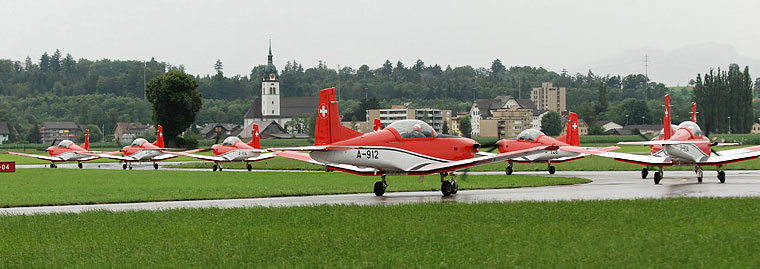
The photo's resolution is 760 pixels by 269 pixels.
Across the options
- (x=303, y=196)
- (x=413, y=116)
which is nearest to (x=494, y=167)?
(x=303, y=196)

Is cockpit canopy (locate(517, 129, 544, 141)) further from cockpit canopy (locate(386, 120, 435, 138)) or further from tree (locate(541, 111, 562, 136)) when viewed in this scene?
tree (locate(541, 111, 562, 136))

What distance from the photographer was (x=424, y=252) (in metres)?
11.0

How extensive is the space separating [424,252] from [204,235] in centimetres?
412

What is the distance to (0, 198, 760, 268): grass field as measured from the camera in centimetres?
1034

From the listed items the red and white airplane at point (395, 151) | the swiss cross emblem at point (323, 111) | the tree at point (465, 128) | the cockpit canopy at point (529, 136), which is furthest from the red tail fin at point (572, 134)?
the tree at point (465, 128)

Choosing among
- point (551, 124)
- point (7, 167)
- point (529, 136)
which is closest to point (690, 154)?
point (529, 136)

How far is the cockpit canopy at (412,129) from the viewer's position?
73.3ft

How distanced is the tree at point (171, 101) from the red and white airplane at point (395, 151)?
65.9m

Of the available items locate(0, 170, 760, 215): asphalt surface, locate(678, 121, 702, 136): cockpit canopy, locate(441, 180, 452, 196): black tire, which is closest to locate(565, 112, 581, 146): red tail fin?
locate(678, 121, 702, 136): cockpit canopy

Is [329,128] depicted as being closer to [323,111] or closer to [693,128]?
[323,111]

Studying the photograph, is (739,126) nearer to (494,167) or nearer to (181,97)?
(181,97)

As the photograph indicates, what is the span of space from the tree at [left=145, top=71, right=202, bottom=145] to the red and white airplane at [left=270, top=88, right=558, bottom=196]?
6586 cm

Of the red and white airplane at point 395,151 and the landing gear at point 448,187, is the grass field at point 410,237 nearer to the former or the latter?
the red and white airplane at point 395,151

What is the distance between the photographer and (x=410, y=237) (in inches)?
487
